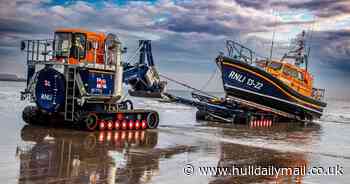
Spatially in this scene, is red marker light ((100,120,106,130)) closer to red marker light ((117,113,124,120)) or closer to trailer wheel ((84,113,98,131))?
trailer wheel ((84,113,98,131))

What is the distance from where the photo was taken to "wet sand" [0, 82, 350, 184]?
364 inches

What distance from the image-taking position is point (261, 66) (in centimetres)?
2767

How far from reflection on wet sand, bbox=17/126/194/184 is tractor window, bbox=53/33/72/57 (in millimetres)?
3080

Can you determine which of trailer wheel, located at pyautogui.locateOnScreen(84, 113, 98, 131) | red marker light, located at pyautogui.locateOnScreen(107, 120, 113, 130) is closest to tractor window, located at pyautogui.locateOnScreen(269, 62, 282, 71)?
red marker light, located at pyautogui.locateOnScreen(107, 120, 113, 130)

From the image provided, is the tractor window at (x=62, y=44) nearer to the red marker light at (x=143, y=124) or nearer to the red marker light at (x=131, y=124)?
the red marker light at (x=131, y=124)

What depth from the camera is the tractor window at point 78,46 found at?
1719 cm

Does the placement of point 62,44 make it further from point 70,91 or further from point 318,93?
point 318,93

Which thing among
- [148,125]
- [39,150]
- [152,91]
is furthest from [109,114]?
[152,91]

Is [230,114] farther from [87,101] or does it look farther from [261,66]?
A: [87,101]

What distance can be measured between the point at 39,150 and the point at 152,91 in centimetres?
1503

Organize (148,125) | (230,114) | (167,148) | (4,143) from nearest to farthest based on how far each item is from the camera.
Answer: (4,143) < (167,148) < (148,125) < (230,114)

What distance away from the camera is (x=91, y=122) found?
16750 mm

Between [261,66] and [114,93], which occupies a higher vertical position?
[261,66]

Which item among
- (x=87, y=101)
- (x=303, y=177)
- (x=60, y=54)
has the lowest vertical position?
(x=303, y=177)
